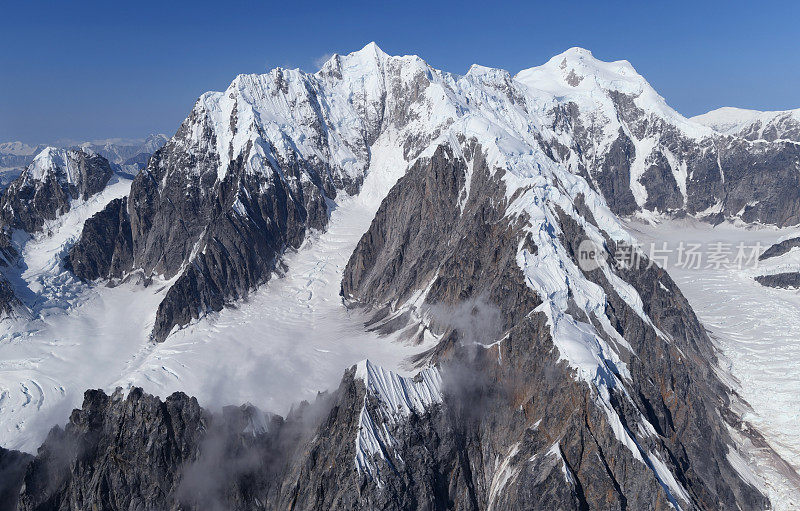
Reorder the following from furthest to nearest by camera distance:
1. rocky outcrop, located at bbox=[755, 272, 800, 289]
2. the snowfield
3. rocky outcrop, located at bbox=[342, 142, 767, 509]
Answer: rocky outcrop, located at bbox=[755, 272, 800, 289] → the snowfield → rocky outcrop, located at bbox=[342, 142, 767, 509]

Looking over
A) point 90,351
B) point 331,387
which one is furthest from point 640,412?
point 90,351

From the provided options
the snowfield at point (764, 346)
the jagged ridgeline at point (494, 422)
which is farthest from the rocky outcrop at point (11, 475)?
the snowfield at point (764, 346)

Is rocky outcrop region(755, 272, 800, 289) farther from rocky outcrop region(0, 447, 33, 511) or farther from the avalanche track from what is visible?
rocky outcrop region(0, 447, 33, 511)

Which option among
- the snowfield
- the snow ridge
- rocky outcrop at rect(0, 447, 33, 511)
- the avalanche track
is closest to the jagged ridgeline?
the snow ridge

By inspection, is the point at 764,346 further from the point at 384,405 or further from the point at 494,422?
the point at 384,405

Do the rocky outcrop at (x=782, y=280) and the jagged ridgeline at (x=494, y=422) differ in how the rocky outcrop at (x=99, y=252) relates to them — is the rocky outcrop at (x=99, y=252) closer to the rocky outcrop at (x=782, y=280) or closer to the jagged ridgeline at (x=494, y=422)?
the jagged ridgeline at (x=494, y=422)

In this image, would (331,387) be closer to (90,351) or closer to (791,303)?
(90,351)

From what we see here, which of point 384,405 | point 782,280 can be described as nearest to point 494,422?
point 384,405

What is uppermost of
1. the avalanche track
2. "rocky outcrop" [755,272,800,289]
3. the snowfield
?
"rocky outcrop" [755,272,800,289]

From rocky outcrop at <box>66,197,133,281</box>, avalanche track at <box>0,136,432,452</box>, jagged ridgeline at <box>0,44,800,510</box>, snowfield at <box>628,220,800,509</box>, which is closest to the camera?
jagged ridgeline at <box>0,44,800,510</box>
